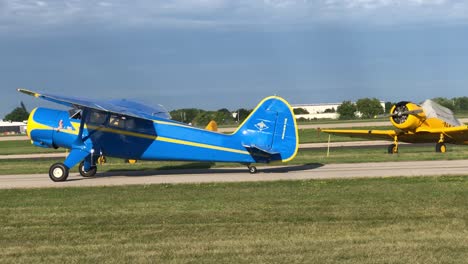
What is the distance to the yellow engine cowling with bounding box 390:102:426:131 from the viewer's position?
3188 cm

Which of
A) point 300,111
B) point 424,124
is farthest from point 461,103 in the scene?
point 424,124

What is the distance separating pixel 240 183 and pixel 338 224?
6600mm

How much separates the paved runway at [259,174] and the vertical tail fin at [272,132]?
2.28ft

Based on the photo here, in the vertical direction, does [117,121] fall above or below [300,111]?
below

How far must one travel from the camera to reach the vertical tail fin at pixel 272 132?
1859 centimetres

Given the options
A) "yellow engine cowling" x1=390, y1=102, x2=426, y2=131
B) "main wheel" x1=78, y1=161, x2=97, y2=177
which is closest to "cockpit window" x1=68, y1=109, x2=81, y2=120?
"main wheel" x1=78, y1=161, x2=97, y2=177

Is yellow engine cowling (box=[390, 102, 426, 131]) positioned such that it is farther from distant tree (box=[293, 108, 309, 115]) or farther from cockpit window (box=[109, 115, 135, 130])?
distant tree (box=[293, 108, 309, 115])

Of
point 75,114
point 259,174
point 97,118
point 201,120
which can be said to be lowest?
point 259,174

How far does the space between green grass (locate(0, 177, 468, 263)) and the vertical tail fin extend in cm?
296

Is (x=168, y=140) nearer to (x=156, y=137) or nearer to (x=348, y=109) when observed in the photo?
(x=156, y=137)

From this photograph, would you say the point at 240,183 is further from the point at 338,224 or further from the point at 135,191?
the point at 338,224

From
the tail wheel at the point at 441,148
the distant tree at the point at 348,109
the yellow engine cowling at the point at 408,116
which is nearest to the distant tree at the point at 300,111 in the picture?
the distant tree at the point at 348,109

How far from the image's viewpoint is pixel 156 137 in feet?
62.3

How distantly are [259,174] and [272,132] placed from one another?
1.46m
